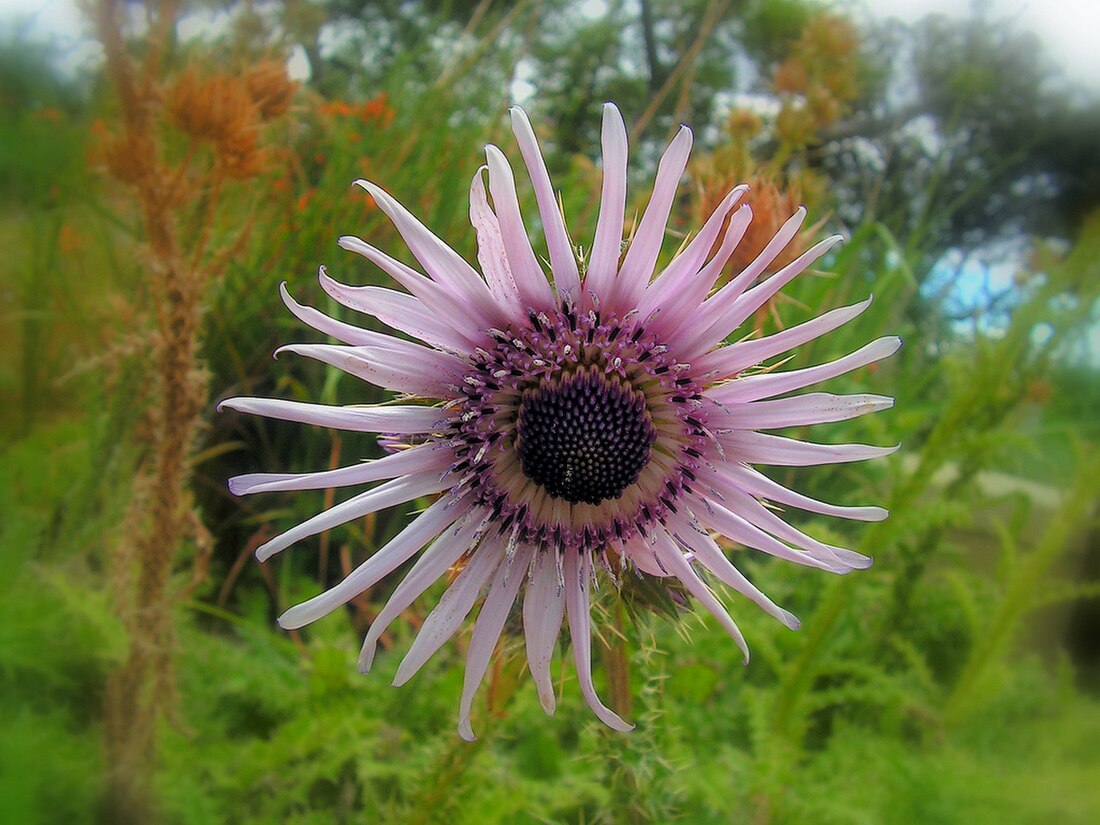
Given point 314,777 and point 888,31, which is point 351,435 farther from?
point 888,31

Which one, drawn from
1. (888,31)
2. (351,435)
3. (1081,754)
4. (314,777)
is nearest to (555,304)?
(314,777)

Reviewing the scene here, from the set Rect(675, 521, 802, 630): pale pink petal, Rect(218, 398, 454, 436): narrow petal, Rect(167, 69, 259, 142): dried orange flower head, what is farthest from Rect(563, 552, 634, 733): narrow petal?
Rect(167, 69, 259, 142): dried orange flower head

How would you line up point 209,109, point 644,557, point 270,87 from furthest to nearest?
point 270,87
point 209,109
point 644,557

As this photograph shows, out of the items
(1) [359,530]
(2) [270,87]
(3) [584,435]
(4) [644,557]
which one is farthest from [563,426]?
(1) [359,530]

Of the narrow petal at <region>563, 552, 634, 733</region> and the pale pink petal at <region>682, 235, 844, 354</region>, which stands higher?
the pale pink petal at <region>682, 235, 844, 354</region>

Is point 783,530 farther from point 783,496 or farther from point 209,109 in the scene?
point 209,109

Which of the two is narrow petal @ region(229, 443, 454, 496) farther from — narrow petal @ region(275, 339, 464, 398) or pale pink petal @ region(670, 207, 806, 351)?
pale pink petal @ region(670, 207, 806, 351)
